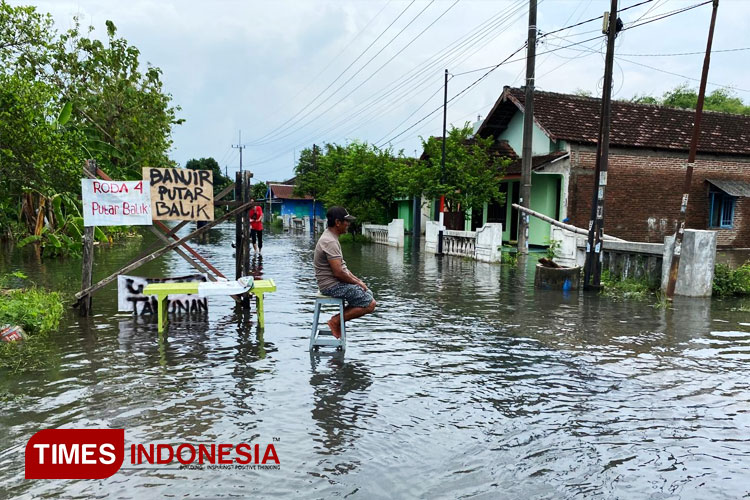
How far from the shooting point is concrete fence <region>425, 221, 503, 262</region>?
20109 millimetres

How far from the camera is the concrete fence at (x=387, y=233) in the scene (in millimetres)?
28391

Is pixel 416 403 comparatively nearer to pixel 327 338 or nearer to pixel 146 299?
pixel 327 338

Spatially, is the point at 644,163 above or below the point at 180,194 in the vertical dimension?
above

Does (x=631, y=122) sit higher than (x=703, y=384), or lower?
higher

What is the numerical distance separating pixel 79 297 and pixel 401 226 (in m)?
19.8

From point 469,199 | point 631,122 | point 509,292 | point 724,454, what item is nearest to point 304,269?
point 509,292

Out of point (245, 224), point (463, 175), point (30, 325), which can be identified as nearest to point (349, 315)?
point (245, 224)

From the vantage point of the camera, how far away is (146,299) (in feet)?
32.7

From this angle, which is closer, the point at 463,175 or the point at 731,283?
the point at 731,283

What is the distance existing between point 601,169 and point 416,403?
29.5 ft

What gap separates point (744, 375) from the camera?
6891 mm

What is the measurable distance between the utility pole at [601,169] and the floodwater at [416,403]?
2.90 metres

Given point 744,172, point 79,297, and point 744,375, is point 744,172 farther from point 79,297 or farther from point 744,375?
point 79,297

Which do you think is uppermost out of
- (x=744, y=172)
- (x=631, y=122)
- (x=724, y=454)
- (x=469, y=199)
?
(x=631, y=122)
